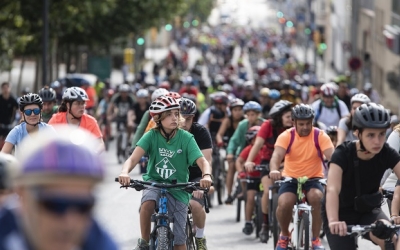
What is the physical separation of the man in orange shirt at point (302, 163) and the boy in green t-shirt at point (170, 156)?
3.48ft

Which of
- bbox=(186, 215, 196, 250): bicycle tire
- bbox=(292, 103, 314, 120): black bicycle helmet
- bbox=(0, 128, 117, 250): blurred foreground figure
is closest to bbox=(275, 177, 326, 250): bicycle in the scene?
bbox=(292, 103, 314, 120): black bicycle helmet

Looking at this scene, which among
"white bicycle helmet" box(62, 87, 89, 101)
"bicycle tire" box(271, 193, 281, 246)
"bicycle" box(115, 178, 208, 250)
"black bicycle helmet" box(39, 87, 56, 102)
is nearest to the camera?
"bicycle" box(115, 178, 208, 250)

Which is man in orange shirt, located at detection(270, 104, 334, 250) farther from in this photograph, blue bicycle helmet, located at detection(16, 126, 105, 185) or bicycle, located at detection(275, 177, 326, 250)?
blue bicycle helmet, located at detection(16, 126, 105, 185)

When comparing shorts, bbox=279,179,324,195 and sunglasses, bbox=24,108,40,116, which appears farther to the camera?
sunglasses, bbox=24,108,40,116

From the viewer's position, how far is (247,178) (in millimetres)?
14258

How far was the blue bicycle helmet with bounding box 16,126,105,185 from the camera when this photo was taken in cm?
301

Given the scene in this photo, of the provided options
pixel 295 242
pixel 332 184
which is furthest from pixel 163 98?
pixel 332 184

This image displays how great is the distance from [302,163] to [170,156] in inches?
55.9

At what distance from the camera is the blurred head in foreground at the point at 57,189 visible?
300 centimetres

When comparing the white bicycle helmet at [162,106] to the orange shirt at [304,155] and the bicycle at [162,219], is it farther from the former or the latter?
the orange shirt at [304,155]

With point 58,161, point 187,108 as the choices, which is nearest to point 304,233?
point 187,108

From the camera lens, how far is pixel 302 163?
33.9 feet

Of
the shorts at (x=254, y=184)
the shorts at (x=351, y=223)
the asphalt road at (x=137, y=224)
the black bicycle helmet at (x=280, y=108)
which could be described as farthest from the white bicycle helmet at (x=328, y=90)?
the shorts at (x=351, y=223)

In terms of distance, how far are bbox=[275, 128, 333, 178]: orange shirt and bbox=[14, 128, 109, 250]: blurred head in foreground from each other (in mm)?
7308
